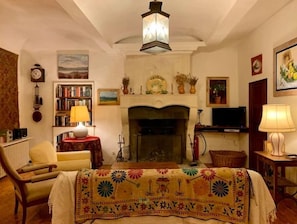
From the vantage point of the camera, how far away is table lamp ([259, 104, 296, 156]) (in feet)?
11.1

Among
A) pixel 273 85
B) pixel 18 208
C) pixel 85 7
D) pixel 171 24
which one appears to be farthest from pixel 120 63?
pixel 18 208

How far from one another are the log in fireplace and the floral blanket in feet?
11.7

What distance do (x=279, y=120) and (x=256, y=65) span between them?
1.87 metres

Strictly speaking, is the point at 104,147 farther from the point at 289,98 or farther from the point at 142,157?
the point at 289,98

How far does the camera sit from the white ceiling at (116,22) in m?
3.63

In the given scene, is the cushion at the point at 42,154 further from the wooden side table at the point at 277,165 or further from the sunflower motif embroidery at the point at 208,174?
the wooden side table at the point at 277,165

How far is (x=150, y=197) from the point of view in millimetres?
2088

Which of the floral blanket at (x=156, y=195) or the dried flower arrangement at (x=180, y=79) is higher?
the dried flower arrangement at (x=180, y=79)

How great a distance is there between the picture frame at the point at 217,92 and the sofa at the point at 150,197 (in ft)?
13.4

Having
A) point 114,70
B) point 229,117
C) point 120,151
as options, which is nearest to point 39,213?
point 120,151

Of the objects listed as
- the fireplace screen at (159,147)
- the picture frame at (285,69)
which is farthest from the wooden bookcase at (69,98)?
the picture frame at (285,69)

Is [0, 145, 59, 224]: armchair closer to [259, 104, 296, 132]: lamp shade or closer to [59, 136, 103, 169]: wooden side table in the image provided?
[59, 136, 103, 169]: wooden side table

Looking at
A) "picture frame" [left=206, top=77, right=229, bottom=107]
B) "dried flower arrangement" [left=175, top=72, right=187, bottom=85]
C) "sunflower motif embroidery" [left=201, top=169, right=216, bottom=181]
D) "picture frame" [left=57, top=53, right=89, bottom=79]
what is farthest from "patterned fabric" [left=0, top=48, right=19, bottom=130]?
"sunflower motif embroidery" [left=201, top=169, right=216, bottom=181]

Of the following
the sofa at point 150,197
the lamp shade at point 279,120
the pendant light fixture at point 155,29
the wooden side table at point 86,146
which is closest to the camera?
the sofa at point 150,197
